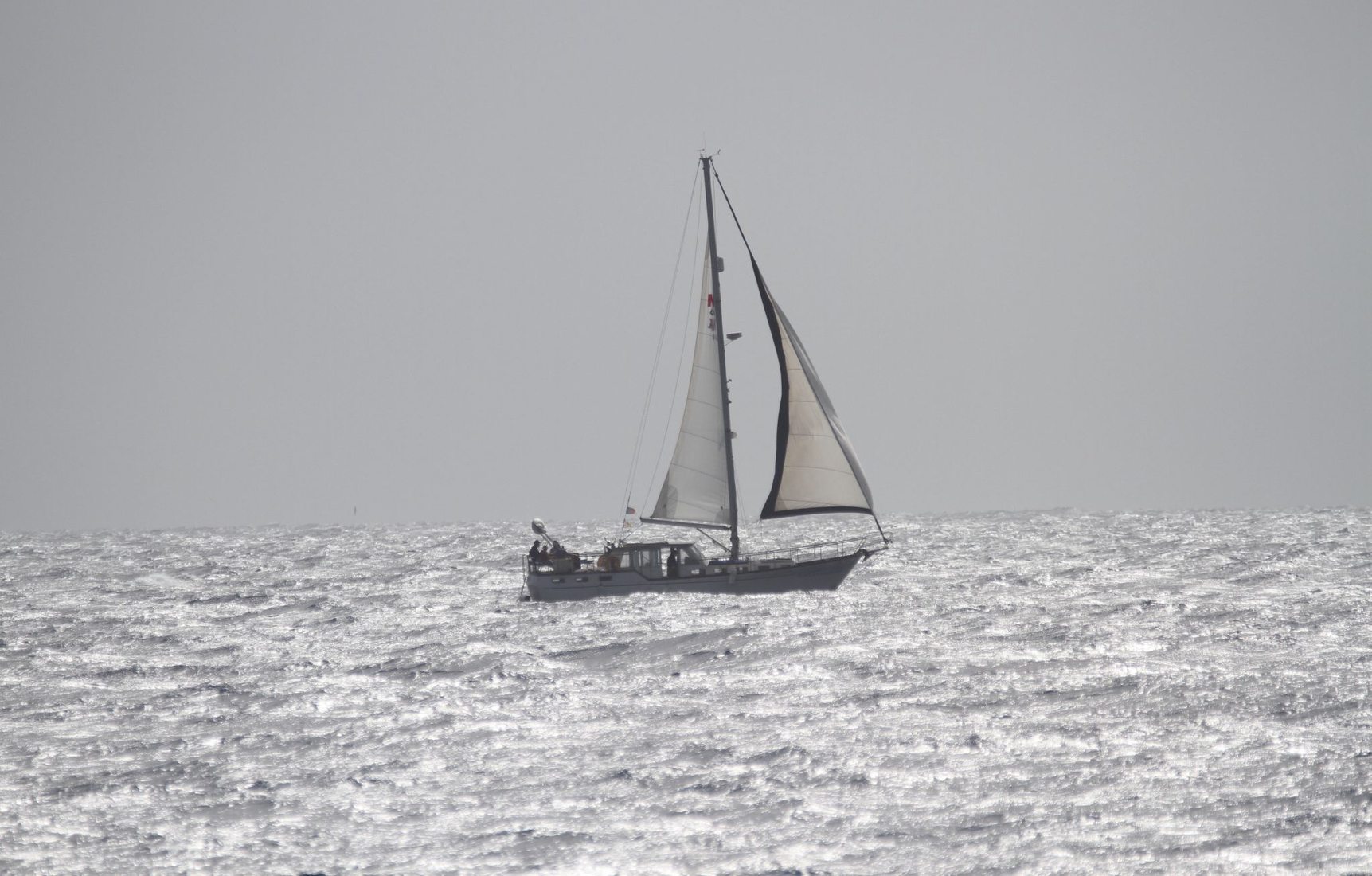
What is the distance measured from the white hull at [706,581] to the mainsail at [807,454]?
2.44 m

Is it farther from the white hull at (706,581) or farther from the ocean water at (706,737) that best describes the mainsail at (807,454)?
the ocean water at (706,737)

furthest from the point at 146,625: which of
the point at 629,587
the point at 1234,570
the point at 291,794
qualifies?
the point at 1234,570

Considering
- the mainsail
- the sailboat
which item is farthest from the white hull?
the mainsail

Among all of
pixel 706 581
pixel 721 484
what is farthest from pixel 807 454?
pixel 706 581

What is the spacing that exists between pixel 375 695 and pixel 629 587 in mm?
17185

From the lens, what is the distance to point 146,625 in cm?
3894

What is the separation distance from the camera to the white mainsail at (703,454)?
135 feet

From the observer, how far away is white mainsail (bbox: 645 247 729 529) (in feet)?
135

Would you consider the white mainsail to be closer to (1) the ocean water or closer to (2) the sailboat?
(2) the sailboat

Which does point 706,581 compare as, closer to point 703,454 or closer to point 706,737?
point 703,454

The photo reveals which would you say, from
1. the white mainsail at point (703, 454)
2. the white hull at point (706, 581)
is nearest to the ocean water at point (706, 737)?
the white hull at point (706, 581)

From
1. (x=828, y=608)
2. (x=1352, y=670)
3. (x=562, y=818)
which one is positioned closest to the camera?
(x=562, y=818)

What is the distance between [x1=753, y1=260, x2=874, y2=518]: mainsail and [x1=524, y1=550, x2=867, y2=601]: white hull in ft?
8.02

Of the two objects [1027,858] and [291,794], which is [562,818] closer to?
[291,794]
